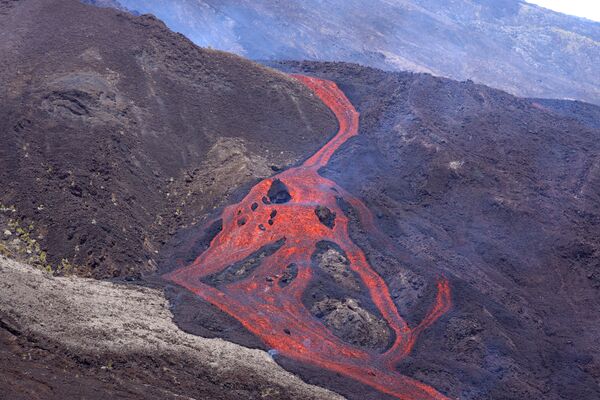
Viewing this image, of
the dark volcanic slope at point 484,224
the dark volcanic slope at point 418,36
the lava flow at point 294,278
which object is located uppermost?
the dark volcanic slope at point 418,36

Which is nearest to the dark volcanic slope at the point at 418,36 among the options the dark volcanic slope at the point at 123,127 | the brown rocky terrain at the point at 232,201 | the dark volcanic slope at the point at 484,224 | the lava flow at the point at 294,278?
the dark volcanic slope at the point at 484,224

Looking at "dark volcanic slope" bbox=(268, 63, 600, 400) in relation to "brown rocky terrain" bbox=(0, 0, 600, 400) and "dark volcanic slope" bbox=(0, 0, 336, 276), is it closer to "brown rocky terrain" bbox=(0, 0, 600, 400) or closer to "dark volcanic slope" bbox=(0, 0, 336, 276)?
"brown rocky terrain" bbox=(0, 0, 600, 400)

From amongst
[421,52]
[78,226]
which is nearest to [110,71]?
[78,226]

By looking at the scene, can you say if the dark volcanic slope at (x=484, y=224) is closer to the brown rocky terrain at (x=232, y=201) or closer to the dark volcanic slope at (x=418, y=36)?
the brown rocky terrain at (x=232, y=201)

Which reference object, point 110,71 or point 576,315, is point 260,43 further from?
point 576,315

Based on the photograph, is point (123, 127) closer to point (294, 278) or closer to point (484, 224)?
point (294, 278)

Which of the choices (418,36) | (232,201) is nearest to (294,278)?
(232,201)
